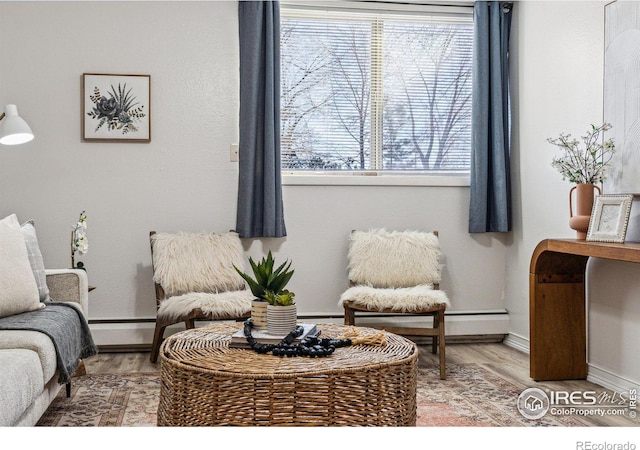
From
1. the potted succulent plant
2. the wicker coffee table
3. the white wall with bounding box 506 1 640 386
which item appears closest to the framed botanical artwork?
the potted succulent plant

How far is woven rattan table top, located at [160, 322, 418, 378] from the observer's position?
175 cm

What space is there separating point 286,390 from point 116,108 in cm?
282

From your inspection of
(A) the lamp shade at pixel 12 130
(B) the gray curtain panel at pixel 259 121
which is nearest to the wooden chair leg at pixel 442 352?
(B) the gray curtain panel at pixel 259 121

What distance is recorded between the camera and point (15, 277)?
257cm

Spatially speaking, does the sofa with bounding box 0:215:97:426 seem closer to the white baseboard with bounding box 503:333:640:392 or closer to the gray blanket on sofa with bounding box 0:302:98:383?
the gray blanket on sofa with bounding box 0:302:98:383

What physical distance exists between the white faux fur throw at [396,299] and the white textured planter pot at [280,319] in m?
1.39

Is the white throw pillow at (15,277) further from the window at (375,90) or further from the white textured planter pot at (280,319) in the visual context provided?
the window at (375,90)

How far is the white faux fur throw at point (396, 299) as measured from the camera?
3445 mm

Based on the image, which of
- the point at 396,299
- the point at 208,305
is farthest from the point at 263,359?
the point at 396,299

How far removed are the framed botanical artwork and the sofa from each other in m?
1.06

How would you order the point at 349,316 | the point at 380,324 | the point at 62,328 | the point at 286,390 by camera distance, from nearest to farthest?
the point at 286,390, the point at 62,328, the point at 349,316, the point at 380,324

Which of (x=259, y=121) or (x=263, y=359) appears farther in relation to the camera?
(x=259, y=121)

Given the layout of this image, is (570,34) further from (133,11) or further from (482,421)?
(133,11)

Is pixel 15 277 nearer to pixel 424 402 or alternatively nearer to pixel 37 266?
pixel 37 266
